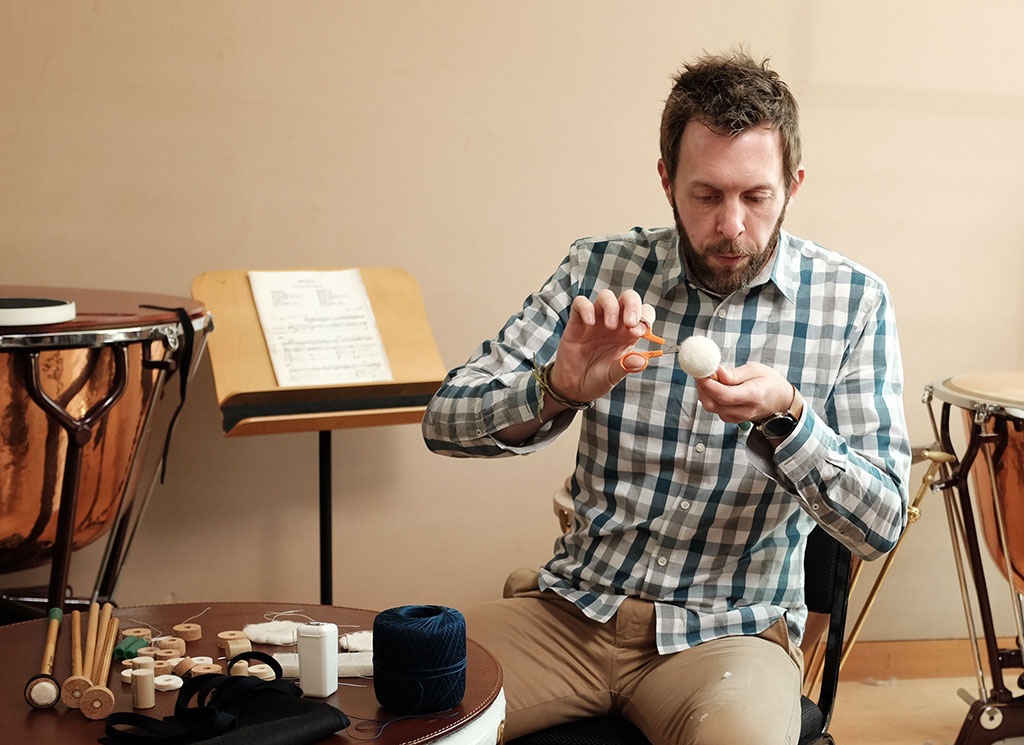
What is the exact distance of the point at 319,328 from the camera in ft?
7.70

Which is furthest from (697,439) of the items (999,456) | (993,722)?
(993,722)

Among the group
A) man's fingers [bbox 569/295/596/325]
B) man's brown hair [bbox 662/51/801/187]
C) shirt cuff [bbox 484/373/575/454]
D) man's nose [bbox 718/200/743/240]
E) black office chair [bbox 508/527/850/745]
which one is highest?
man's brown hair [bbox 662/51/801/187]

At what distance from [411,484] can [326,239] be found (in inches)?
26.1

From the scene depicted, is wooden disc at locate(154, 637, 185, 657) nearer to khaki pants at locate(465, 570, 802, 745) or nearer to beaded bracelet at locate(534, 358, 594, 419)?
khaki pants at locate(465, 570, 802, 745)

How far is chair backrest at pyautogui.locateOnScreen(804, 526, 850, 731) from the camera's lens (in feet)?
5.37

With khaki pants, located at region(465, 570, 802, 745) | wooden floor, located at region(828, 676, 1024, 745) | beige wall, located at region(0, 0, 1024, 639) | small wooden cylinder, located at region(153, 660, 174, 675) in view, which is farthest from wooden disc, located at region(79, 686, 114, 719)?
wooden floor, located at region(828, 676, 1024, 745)

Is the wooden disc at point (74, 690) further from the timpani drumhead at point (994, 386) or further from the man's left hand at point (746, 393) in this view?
the timpani drumhead at point (994, 386)

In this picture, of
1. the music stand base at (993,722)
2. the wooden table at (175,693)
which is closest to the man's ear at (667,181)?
the wooden table at (175,693)

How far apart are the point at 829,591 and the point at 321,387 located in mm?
1100

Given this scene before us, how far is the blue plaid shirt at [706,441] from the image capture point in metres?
1.60

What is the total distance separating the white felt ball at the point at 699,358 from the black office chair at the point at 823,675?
1.45 feet

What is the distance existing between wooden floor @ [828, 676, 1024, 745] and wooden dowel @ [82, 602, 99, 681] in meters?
1.85

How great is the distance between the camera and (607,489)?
169cm

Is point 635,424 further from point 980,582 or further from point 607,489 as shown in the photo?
point 980,582
